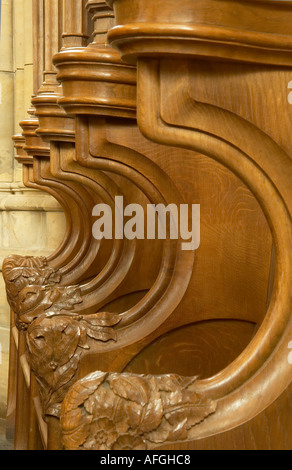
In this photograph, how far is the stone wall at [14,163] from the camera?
4.34 m

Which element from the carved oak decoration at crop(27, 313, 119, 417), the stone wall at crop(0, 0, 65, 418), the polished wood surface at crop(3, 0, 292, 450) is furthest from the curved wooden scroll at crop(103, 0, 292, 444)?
the stone wall at crop(0, 0, 65, 418)

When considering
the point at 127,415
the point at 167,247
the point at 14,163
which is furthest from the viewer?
the point at 14,163

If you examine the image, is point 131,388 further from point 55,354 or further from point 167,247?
point 167,247

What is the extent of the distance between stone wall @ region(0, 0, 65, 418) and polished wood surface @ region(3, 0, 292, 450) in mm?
1385

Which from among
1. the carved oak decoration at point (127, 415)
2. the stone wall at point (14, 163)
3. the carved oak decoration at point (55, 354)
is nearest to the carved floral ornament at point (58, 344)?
the carved oak decoration at point (55, 354)

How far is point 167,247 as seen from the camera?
1609 millimetres

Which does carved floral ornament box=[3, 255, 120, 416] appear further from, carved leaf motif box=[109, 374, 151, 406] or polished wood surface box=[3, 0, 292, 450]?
carved leaf motif box=[109, 374, 151, 406]

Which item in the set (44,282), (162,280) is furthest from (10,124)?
(162,280)

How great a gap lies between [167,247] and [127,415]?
2.32ft

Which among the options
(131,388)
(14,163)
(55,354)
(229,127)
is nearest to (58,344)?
(55,354)

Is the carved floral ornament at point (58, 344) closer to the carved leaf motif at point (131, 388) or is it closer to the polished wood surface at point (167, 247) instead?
the polished wood surface at point (167, 247)

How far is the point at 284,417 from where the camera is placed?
3.11 ft
